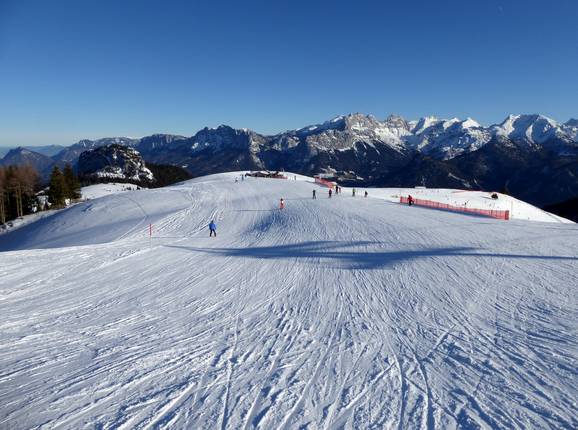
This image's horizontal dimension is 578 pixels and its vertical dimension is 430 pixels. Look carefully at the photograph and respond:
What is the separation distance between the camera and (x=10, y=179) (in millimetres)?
58781

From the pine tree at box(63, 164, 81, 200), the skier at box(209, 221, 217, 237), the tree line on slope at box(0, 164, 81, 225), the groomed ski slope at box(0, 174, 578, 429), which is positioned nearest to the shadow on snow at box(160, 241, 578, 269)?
the groomed ski slope at box(0, 174, 578, 429)

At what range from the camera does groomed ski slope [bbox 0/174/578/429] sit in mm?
6023

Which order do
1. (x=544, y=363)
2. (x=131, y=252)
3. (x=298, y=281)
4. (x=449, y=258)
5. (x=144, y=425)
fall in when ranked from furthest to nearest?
1. (x=131, y=252)
2. (x=449, y=258)
3. (x=298, y=281)
4. (x=544, y=363)
5. (x=144, y=425)

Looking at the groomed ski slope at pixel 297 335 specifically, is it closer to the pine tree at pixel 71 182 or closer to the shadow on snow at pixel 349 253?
the shadow on snow at pixel 349 253

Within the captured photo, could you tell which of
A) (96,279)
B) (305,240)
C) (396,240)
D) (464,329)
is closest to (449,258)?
(396,240)

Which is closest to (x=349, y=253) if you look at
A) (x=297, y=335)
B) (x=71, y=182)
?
(x=297, y=335)

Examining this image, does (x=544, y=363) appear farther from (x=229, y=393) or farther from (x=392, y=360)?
(x=229, y=393)

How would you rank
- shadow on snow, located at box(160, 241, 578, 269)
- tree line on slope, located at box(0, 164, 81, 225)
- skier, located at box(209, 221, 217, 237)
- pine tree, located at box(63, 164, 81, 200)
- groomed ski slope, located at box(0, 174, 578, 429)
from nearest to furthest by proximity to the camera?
1. groomed ski slope, located at box(0, 174, 578, 429)
2. shadow on snow, located at box(160, 241, 578, 269)
3. skier, located at box(209, 221, 217, 237)
4. tree line on slope, located at box(0, 164, 81, 225)
5. pine tree, located at box(63, 164, 81, 200)

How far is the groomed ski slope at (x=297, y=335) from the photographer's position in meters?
6.02

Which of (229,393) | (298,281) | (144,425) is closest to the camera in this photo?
(144,425)

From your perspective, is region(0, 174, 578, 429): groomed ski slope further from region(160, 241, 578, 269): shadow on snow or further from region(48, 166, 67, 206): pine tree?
region(48, 166, 67, 206): pine tree

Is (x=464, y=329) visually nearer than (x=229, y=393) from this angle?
No

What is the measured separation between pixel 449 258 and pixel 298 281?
7.40 metres

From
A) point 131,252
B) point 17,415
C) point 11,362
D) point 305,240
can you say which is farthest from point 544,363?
point 131,252
